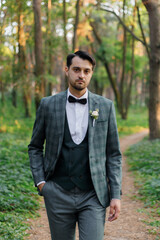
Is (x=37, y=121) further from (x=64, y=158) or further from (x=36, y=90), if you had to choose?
(x=36, y=90)

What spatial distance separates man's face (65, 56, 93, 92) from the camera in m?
2.74

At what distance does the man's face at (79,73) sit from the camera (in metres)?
2.74

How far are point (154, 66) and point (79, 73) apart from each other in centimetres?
1026

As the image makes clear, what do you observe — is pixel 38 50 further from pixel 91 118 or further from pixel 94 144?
pixel 94 144

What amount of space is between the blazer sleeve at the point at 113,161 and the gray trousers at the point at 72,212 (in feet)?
0.64

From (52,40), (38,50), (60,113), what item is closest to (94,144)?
(60,113)

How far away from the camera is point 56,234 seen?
8.98 feet

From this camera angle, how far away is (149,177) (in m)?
8.11

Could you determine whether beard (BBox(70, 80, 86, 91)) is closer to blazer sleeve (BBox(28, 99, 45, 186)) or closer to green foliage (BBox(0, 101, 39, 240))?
blazer sleeve (BBox(28, 99, 45, 186))

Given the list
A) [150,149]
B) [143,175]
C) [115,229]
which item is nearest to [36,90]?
[150,149]

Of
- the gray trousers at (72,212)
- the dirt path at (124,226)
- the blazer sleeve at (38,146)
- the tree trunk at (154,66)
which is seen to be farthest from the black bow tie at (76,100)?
the tree trunk at (154,66)

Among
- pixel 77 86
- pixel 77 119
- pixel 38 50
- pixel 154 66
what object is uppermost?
pixel 38 50

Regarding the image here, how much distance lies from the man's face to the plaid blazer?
19cm

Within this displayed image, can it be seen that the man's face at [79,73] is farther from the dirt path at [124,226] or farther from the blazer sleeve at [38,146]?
the dirt path at [124,226]
